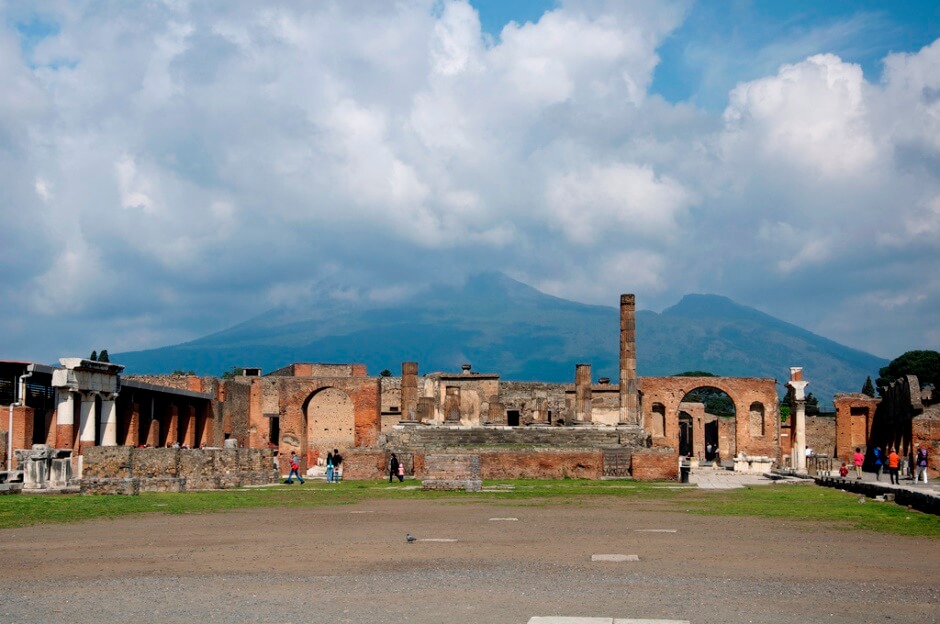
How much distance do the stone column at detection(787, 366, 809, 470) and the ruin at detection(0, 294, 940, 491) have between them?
84 mm

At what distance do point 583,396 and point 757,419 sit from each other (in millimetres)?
17286

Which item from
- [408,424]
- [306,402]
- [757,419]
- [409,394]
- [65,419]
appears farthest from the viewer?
[757,419]

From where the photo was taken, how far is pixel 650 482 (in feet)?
102

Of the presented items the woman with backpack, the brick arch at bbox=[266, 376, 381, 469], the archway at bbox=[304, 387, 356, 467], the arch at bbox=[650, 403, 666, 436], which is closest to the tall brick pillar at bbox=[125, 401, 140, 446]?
the brick arch at bbox=[266, 376, 381, 469]

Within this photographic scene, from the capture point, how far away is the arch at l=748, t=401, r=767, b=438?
2393 inches

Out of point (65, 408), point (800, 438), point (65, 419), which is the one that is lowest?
point (800, 438)

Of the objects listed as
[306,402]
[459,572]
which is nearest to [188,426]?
[306,402]

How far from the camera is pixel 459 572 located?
10719 mm

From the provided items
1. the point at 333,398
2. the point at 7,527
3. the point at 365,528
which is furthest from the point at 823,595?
the point at 333,398

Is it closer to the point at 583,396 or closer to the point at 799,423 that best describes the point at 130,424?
the point at 583,396

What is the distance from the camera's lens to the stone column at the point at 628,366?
47000mm

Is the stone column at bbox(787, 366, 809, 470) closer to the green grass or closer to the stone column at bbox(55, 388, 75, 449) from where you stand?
the green grass

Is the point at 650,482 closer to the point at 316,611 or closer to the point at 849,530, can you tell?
the point at 849,530

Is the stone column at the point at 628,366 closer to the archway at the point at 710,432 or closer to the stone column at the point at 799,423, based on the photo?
Result: the stone column at the point at 799,423
